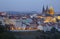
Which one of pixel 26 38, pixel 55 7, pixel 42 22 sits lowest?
pixel 26 38

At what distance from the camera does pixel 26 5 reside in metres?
2.41

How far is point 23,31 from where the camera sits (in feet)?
7.87

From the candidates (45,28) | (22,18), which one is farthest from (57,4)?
(22,18)

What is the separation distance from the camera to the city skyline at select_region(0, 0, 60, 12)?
238 cm

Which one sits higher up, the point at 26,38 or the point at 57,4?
the point at 57,4

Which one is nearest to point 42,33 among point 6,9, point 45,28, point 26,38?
point 45,28

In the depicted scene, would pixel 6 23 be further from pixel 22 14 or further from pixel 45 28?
pixel 45 28

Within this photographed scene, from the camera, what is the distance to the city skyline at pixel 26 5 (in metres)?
2.38

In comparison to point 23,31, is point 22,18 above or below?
above

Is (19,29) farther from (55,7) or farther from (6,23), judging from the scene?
(55,7)

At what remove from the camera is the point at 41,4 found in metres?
2.43

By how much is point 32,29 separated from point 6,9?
45 cm

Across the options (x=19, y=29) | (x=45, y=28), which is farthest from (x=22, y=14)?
(x=45, y=28)

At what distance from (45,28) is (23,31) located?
12.2 inches
